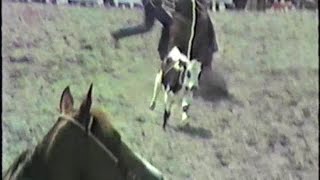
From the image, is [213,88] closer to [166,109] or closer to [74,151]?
[166,109]

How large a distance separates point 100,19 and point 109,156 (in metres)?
0.25

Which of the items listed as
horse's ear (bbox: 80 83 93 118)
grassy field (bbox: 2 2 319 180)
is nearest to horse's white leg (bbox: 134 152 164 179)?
grassy field (bbox: 2 2 319 180)

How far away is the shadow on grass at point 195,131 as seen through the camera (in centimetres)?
142

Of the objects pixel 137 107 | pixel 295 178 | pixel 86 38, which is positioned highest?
pixel 86 38

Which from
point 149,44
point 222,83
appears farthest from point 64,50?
point 222,83

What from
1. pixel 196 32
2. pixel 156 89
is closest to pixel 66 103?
pixel 156 89

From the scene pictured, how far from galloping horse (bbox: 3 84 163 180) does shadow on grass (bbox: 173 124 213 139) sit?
4.8 inches

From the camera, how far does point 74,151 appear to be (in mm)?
1385

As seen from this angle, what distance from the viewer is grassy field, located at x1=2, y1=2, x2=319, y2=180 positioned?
1414 mm

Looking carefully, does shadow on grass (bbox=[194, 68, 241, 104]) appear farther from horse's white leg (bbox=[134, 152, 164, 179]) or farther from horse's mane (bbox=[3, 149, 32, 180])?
horse's mane (bbox=[3, 149, 32, 180])

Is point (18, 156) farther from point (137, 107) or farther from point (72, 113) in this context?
point (137, 107)

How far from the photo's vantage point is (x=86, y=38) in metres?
1.42

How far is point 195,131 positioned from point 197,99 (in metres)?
0.06

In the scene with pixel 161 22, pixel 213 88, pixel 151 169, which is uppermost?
pixel 161 22
